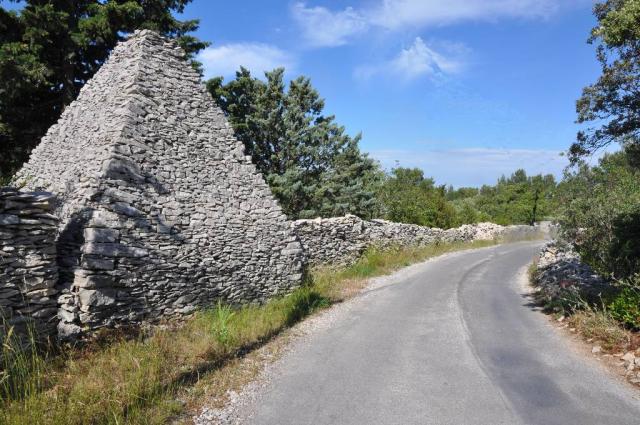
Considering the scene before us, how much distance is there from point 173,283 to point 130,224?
1.74 meters

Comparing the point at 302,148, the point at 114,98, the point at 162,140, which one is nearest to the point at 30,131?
the point at 114,98

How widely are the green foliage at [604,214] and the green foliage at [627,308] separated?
8.16 ft

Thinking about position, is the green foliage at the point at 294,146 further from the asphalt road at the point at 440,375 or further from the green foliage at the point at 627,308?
the green foliage at the point at 627,308

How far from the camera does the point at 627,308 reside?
25.3 ft

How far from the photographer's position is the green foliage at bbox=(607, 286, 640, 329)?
7.50m

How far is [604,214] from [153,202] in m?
14.5

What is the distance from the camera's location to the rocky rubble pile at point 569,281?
32.8ft

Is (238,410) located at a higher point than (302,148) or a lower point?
lower

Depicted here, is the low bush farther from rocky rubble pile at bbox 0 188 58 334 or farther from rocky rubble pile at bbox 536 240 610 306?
rocky rubble pile at bbox 0 188 58 334

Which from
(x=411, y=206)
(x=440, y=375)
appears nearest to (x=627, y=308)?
(x=440, y=375)

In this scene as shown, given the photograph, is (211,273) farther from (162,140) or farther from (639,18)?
(639,18)

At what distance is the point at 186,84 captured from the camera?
11.6 meters

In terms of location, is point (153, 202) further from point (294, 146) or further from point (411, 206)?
point (411, 206)

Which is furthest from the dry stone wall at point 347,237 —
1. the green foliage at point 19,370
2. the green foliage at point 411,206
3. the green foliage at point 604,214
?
the green foliage at point 19,370
